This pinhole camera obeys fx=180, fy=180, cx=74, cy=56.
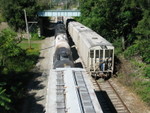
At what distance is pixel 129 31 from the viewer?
26.1 meters

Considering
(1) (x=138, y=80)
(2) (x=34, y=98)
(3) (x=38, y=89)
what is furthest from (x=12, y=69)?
(1) (x=138, y=80)

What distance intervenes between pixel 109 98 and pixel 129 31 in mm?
15052

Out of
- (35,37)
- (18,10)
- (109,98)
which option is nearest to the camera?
(109,98)

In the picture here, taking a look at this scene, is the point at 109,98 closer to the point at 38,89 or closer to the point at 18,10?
the point at 38,89

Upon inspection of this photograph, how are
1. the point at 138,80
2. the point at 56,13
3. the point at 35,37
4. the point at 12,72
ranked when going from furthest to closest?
1. the point at 56,13
2. the point at 35,37
3. the point at 12,72
4. the point at 138,80

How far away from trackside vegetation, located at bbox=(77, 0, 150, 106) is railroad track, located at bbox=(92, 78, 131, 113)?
1.63m

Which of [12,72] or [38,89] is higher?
[12,72]

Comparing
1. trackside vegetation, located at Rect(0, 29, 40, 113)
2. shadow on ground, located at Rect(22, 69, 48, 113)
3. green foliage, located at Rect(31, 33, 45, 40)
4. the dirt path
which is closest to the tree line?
trackside vegetation, located at Rect(0, 29, 40, 113)

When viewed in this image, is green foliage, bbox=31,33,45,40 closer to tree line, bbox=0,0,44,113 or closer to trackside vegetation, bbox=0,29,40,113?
tree line, bbox=0,0,44,113

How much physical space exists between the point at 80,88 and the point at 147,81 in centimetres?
897

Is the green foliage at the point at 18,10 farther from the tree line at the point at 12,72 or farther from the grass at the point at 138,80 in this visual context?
the grass at the point at 138,80

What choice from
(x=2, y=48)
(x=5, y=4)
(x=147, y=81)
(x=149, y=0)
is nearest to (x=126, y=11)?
(x=149, y=0)

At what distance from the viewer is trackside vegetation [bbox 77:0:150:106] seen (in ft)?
51.6

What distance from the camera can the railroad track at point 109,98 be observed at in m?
12.4
